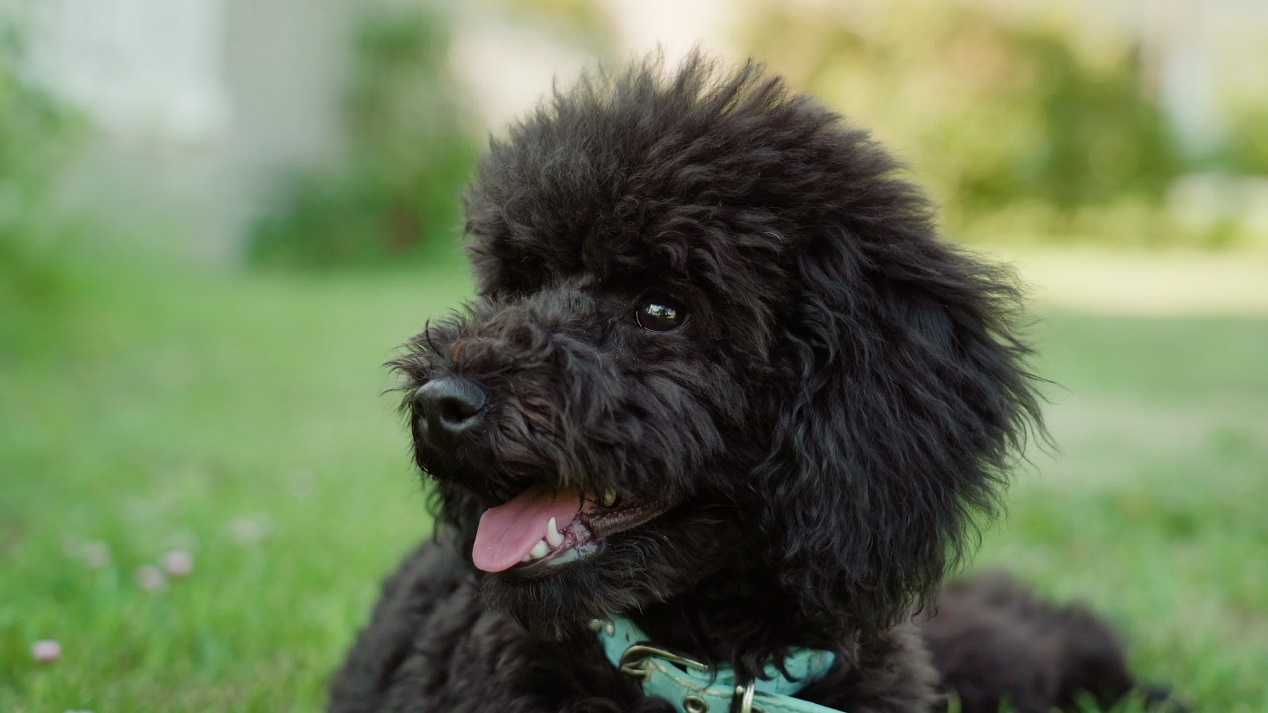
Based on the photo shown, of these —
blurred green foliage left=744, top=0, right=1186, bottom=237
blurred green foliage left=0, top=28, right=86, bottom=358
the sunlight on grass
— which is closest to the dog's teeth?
blurred green foliage left=0, top=28, right=86, bottom=358

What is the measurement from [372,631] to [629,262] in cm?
145

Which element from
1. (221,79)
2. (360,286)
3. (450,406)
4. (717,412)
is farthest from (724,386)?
(221,79)

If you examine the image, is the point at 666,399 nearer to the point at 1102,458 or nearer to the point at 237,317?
the point at 1102,458

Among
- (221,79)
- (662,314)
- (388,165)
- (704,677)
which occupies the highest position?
(221,79)

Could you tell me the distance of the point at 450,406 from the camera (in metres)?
2.13

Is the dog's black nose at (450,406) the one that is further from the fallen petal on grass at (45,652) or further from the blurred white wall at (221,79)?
the blurred white wall at (221,79)

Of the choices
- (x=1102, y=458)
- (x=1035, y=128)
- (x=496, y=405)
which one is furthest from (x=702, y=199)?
(x=1035, y=128)

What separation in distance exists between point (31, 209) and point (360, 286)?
604 centimetres

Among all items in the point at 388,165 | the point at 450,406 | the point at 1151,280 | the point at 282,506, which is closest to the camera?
the point at 450,406

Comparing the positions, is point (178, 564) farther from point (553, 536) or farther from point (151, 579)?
point (553, 536)

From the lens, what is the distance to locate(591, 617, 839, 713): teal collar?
233 centimetres

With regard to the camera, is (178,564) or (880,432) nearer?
(880,432)

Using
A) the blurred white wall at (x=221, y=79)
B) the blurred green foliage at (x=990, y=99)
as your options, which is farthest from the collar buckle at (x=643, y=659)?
the blurred green foliage at (x=990, y=99)

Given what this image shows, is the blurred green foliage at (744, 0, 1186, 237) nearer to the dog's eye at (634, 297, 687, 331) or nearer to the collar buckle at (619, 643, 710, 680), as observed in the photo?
the dog's eye at (634, 297, 687, 331)
